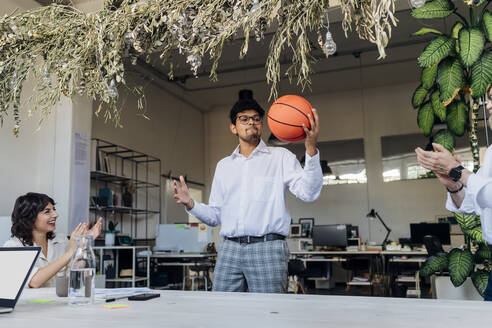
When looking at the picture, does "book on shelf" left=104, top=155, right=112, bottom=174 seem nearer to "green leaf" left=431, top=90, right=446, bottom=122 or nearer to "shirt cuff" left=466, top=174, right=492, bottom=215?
"green leaf" left=431, top=90, right=446, bottom=122

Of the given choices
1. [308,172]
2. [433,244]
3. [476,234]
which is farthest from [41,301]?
[433,244]

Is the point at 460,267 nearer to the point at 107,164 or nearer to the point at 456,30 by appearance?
the point at 456,30

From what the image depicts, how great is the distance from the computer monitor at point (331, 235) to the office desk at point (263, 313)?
616 cm

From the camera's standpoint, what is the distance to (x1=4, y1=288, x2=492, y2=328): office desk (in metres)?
0.95

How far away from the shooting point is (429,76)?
3162 millimetres

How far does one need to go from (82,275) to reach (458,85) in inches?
101

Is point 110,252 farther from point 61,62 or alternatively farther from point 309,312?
point 309,312

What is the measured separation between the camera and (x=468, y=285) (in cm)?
325

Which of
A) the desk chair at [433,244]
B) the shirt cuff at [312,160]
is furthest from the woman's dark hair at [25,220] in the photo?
the desk chair at [433,244]

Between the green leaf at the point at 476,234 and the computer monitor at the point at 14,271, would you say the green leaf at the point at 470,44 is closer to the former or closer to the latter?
the green leaf at the point at 476,234

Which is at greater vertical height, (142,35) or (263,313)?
(142,35)

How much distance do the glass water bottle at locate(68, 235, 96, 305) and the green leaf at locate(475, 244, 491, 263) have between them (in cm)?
266

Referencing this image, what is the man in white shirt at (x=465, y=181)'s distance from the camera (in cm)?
146

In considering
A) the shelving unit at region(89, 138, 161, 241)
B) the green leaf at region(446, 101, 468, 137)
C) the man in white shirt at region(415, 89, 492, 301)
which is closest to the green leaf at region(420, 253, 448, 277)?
the green leaf at region(446, 101, 468, 137)
